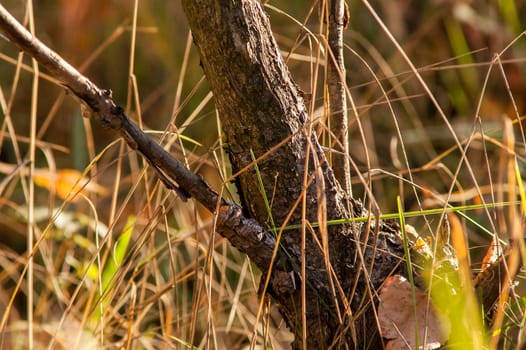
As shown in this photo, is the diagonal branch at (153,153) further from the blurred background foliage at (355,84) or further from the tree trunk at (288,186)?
the blurred background foliage at (355,84)

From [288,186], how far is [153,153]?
137mm

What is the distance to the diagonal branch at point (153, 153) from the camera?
0.53m

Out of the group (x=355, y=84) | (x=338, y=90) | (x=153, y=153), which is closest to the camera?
(x=153, y=153)

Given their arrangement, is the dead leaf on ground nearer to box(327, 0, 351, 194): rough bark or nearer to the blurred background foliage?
box(327, 0, 351, 194): rough bark

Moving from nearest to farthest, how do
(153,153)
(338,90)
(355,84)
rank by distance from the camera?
(153,153), (338,90), (355,84)

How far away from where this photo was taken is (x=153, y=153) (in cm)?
63

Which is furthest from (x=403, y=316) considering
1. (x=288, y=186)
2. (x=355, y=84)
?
(x=355, y=84)

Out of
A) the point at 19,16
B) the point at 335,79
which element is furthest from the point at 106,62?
the point at 335,79

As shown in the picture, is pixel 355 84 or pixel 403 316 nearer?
pixel 403 316

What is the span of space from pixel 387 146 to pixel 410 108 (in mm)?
110

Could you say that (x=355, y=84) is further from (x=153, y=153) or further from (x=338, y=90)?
(x=153, y=153)

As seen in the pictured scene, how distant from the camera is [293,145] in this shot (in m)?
0.68

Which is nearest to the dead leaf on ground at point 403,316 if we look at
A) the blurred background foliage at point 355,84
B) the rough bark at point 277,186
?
the rough bark at point 277,186

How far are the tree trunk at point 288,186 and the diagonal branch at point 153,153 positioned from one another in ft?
0.08
